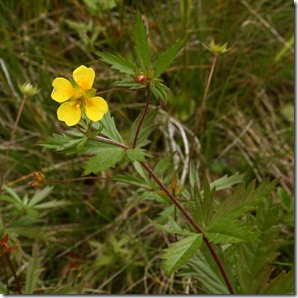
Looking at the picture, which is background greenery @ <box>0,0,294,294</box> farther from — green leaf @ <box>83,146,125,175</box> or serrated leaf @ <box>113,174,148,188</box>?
green leaf @ <box>83,146,125,175</box>

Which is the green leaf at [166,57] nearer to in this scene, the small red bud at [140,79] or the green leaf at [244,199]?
the small red bud at [140,79]

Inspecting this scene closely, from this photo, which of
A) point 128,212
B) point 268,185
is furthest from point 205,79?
point 268,185

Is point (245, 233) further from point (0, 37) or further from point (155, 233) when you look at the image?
point (0, 37)

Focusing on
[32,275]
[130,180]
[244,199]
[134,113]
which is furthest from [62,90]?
[134,113]

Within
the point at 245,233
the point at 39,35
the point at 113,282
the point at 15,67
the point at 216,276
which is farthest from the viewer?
the point at 39,35

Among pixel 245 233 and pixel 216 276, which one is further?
pixel 216 276

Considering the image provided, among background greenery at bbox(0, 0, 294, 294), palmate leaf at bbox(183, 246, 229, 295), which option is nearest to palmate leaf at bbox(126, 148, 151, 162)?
palmate leaf at bbox(183, 246, 229, 295)
